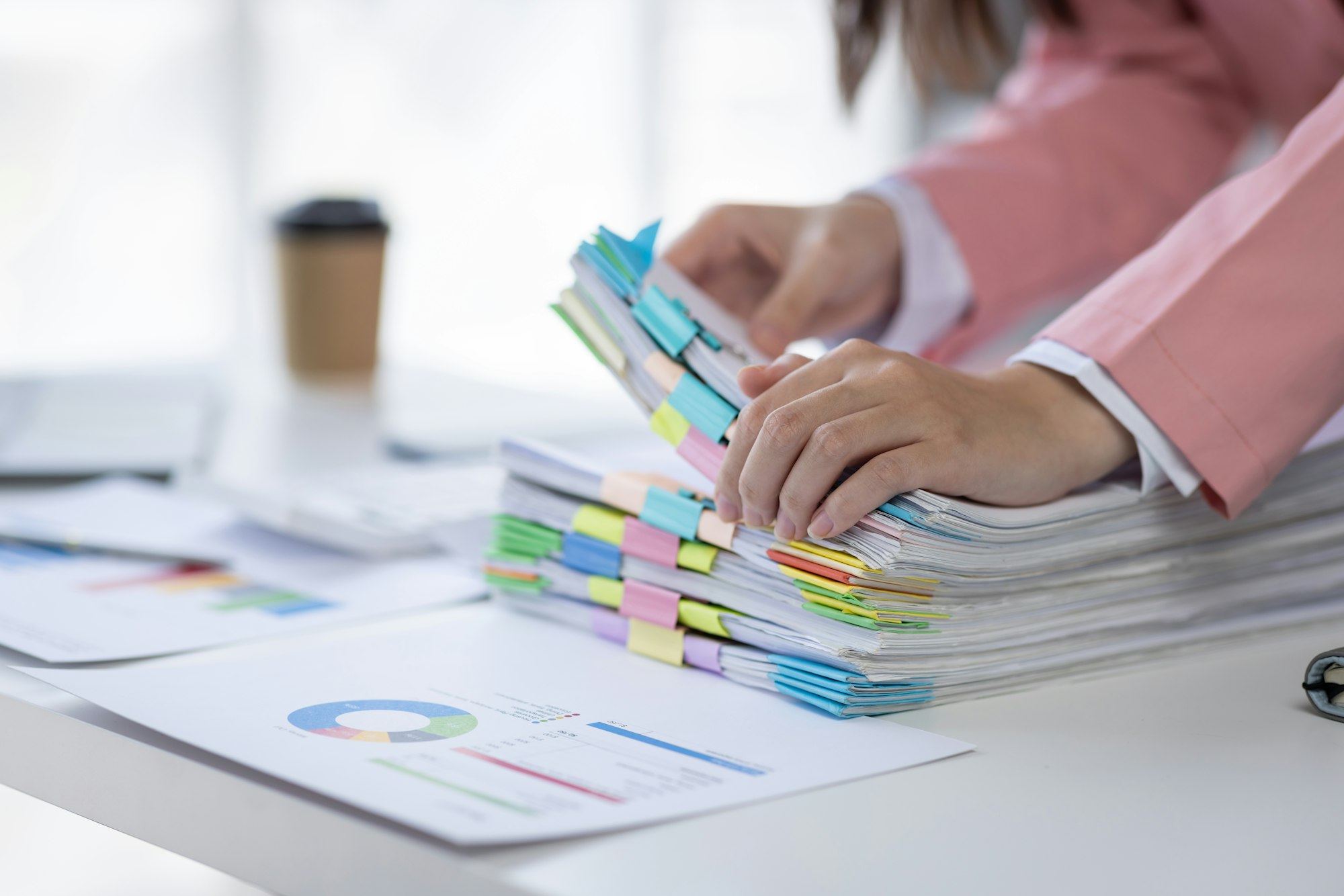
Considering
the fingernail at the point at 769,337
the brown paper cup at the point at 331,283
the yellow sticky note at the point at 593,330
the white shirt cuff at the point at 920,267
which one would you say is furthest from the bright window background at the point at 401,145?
the yellow sticky note at the point at 593,330

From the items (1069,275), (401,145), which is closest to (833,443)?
(1069,275)

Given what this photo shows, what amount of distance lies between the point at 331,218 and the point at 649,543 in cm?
94

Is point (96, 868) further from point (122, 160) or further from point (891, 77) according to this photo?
point (891, 77)

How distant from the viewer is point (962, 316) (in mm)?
921

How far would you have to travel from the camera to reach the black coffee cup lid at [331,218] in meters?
1.40

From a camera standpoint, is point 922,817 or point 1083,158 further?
point 1083,158

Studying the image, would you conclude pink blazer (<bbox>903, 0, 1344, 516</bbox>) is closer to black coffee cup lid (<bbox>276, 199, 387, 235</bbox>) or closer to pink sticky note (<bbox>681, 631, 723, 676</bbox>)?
pink sticky note (<bbox>681, 631, 723, 676</bbox>)

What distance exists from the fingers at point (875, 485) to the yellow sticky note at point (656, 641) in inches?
4.1

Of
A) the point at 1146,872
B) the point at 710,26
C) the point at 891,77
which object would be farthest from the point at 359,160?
the point at 1146,872

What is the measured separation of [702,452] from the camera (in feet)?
1.94

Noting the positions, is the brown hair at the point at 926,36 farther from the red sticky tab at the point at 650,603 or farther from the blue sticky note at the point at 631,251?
the red sticky tab at the point at 650,603

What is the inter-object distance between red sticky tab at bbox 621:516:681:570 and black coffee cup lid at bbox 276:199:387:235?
0.90 m

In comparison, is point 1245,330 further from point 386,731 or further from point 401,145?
point 401,145

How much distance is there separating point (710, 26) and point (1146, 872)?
4.27 metres
